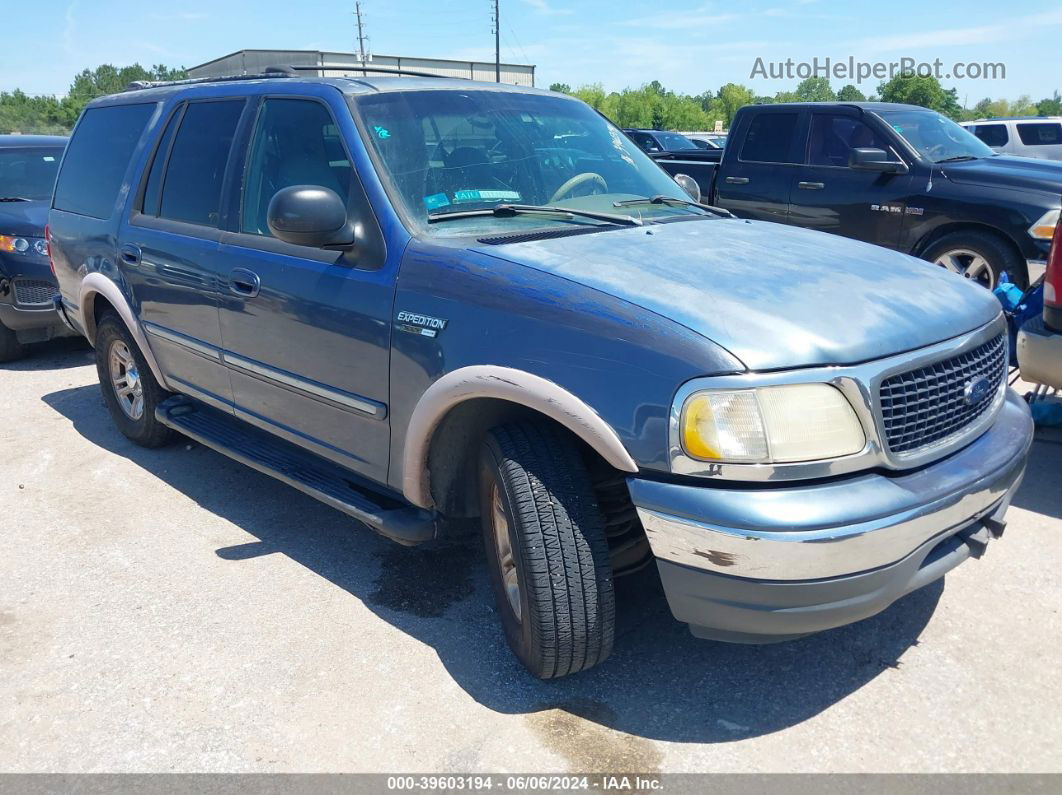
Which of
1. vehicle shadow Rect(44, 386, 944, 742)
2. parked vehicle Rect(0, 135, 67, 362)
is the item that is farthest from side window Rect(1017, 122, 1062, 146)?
parked vehicle Rect(0, 135, 67, 362)

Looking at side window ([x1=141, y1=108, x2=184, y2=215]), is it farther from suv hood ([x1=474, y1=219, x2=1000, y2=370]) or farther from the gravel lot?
suv hood ([x1=474, y1=219, x2=1000, y2=370])

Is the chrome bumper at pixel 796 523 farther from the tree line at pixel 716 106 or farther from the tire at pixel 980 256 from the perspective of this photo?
the tree line at pixel 716 106

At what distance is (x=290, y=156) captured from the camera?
3.57m

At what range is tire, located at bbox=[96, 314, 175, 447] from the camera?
192 inches

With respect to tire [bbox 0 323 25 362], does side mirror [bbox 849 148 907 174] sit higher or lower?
higher

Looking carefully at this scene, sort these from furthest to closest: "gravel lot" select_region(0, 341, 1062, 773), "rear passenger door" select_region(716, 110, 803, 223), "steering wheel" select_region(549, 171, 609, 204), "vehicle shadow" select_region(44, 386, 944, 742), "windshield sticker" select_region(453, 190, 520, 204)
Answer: "rear passenger door" select_region(716, 110, 803, 223) < "steering wheel" select_region(549, 171, 609, 204) < "windshield sticker" select_region(453, 190, 520, 204) < "vehicle shadow" select_region(44, 386, 944, 742) < "gravel lot" select_region(0, 341, 1062, 773)

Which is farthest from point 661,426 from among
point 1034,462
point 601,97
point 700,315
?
point 601,97

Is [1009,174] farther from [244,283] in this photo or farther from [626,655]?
[244,283]

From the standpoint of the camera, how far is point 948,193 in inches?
284

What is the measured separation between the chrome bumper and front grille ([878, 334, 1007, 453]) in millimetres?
121

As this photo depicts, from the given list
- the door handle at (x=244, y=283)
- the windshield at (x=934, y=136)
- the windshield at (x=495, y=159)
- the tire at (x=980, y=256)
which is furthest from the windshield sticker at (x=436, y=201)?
the windshield at (x=934, y=136)

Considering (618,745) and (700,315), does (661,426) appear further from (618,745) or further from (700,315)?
(618,745)

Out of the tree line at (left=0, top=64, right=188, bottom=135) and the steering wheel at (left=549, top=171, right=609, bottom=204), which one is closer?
the steering wheel at (left=549, top=171, right=609, bottom=204)

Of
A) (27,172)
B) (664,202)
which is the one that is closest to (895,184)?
(664,202)
